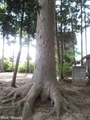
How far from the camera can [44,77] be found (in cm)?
577

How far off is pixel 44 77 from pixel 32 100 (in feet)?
3.30

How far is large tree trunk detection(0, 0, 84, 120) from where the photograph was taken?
16.8 feet

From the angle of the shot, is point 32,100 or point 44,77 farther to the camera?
point 44,77

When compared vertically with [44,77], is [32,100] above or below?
below

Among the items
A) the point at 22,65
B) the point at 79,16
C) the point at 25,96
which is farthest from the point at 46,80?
the point at 22,65

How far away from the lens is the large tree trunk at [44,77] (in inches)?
202

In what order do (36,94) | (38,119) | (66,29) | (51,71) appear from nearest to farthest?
(38,119) → (36,94) → (51,71) → (66,29)

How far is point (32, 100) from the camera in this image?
5.16 meters

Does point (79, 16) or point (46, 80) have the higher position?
point (79, 16)

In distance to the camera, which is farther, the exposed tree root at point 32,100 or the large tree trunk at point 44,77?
the large tree trunk at point 44,77

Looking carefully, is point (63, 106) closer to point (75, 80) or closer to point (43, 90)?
point (43, 90)

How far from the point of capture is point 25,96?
547cm

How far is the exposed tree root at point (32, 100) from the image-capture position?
4.79 m

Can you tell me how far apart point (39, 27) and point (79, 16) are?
866cm
